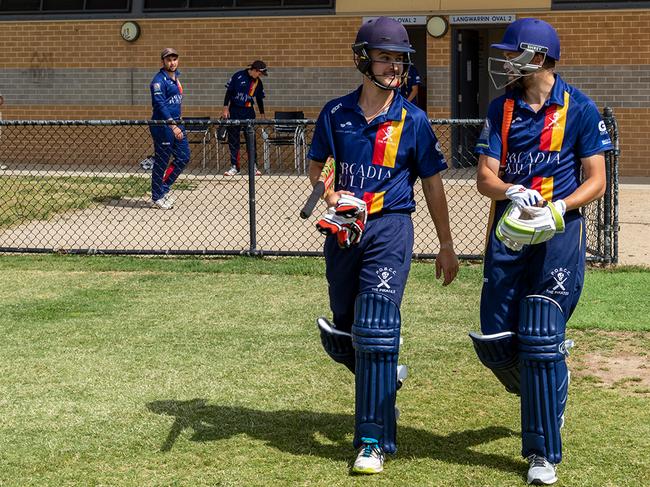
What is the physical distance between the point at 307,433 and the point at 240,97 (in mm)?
13013

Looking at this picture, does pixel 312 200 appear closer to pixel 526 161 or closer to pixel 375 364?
pixel 375 364

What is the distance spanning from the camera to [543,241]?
16.6 ft

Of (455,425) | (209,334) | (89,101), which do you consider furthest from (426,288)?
(89,101)

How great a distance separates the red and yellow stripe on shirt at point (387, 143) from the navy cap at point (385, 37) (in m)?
0.35

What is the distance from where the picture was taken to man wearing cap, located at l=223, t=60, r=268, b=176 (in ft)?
59.9

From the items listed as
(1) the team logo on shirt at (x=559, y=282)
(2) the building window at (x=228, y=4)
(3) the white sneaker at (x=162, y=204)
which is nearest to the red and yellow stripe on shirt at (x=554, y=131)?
(1) the team logo on shirt at (x=559, y=282)

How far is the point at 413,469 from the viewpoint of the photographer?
5.34m

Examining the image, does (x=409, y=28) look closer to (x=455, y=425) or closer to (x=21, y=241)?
(x=21, y=241)

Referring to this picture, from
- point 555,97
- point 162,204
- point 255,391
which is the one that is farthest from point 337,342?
point 162,204

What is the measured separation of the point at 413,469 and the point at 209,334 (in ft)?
10.1

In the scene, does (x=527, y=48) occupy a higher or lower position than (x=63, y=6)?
lower

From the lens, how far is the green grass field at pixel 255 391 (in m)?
5.38

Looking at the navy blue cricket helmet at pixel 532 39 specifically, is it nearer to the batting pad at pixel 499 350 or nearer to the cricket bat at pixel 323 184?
the cricket bat at pixel 323 184

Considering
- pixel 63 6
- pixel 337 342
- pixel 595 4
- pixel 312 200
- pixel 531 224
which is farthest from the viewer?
pixel 63 6
